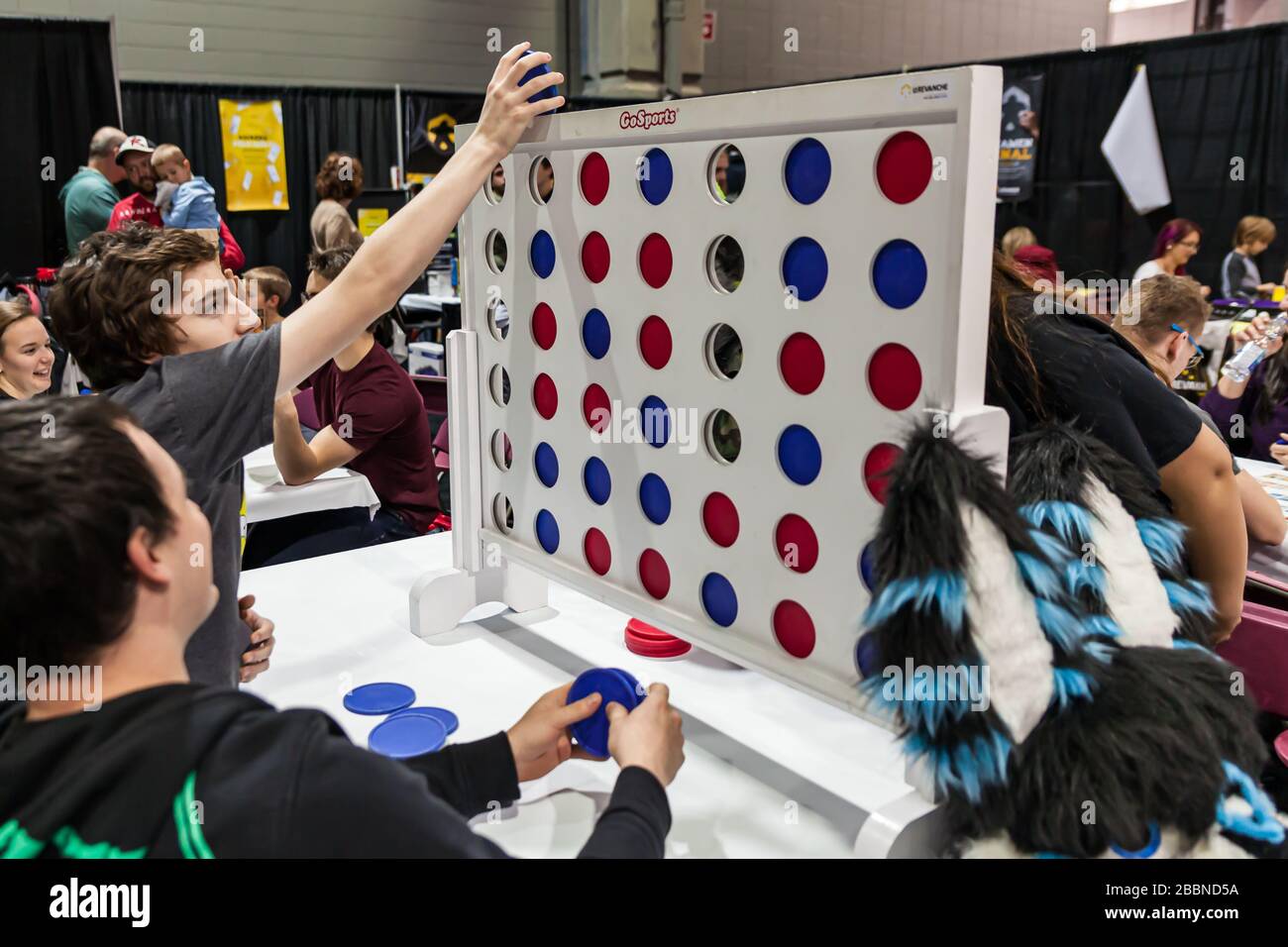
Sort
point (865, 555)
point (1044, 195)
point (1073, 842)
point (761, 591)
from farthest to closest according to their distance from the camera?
point (1044, 195)
point (761, 591)
point (865, 555)
point (1073, 842)

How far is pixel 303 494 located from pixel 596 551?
139 centimetres

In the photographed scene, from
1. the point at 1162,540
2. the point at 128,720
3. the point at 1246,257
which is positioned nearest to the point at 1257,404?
the point at 1162,540

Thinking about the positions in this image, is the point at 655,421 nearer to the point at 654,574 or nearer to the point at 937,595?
the point at 654,574

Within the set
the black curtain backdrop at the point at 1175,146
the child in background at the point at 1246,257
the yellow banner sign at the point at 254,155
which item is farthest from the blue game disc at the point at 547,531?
the yellow banner sign at the point at 254,155

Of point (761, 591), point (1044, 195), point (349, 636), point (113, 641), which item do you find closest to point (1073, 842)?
point (761, 591)

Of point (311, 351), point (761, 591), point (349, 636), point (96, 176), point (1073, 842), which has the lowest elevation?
point (349, 636)

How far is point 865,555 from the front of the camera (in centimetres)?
109

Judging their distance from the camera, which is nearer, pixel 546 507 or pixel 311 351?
pixel 311 351

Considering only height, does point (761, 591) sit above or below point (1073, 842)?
above

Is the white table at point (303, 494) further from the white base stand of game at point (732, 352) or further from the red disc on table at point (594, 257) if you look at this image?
the red disc on table at point (594, 257)

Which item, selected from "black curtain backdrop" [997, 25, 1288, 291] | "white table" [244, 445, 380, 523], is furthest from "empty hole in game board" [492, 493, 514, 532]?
"black curtain backdrop" [997, 25, 1288, 291]

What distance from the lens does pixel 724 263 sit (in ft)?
4.02
